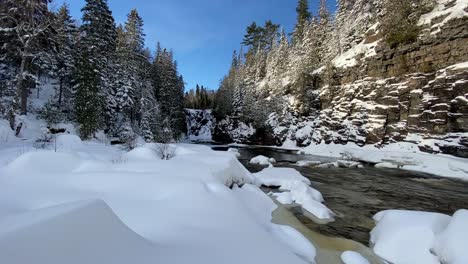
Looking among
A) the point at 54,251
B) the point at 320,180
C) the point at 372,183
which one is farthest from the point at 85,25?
the point at 54,251

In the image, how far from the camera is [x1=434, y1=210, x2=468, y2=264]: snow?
4.76m

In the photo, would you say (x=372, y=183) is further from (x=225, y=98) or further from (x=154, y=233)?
(x=225, y=98)

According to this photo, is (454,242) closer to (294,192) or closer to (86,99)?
(294,192)

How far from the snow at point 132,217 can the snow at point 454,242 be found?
2.36 meters

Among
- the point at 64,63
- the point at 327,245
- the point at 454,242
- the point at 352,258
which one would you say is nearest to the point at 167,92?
the point at 64,63

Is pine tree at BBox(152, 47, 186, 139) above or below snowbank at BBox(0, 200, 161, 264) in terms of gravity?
above

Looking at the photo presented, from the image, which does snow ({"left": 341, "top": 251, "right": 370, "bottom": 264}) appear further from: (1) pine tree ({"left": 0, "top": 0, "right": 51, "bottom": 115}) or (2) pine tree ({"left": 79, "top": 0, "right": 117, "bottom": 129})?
(2) pine tree ({"left": 79, "top": 0, "right": 117, "bottom": 129})

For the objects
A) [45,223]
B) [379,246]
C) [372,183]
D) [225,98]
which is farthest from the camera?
[225,98]

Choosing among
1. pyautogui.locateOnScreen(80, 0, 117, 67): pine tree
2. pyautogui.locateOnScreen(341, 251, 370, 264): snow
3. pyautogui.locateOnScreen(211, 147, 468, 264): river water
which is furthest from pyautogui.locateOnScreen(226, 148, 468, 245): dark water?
pyautogui.locateOnScreen(80, 0, 117, 67): pine tree

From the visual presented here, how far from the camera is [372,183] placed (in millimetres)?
14836

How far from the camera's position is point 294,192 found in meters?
10.6

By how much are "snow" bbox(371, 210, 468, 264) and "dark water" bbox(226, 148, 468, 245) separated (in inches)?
26.9

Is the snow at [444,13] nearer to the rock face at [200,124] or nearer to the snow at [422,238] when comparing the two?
the snow at [422,238]

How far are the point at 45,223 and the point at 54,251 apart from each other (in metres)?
0.34
